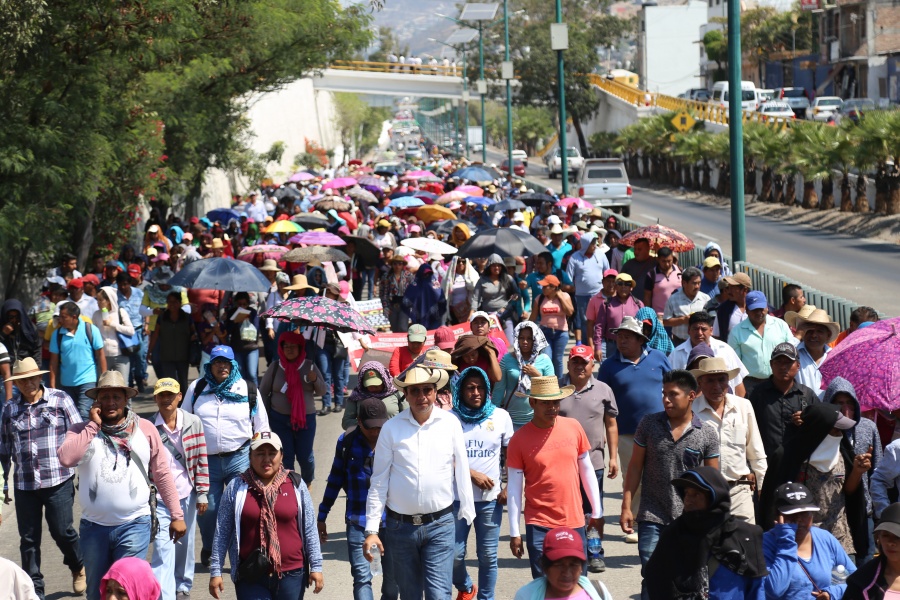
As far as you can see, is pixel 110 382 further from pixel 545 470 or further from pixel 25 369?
pixel 545 470

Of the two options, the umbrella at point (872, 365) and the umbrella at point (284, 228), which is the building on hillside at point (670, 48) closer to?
the umbrella at point (284, 228)

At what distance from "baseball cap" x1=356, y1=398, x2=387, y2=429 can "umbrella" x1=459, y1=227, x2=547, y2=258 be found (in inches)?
352

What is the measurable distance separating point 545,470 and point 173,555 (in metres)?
2.37

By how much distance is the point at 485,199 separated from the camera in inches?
1178

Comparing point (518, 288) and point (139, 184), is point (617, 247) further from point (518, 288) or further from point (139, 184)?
point (139, 184)

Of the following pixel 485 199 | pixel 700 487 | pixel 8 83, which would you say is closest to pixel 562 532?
pixel 700 487

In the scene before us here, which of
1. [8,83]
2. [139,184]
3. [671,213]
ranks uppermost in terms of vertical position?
[8,83]

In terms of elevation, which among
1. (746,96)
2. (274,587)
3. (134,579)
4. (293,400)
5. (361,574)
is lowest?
(361,574)

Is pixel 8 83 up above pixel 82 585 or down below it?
above

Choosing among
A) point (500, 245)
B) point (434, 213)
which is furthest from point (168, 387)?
point (434, 213)

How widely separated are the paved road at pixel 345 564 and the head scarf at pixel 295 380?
0.90 meters

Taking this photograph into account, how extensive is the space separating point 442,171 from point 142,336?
3908 cm

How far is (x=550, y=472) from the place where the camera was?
7.23 m

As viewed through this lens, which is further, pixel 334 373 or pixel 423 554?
pixel 334 373
